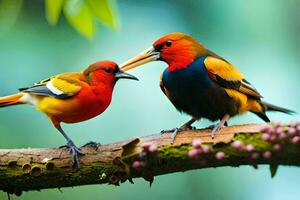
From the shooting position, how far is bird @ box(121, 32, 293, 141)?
1.98 meters

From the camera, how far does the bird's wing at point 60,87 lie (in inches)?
71.0

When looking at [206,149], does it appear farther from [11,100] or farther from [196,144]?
[11,100]

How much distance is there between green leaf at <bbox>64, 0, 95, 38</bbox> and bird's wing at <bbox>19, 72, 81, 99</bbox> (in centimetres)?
25

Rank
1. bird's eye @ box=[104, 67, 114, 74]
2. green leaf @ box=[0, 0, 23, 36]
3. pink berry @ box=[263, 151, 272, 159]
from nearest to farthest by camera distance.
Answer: green leaf @ box=[0, 0, 23, 36] → pink berry @ box=[263, 151, 272, 159] → bird's eye @ box=[104, 67, 114, 74]

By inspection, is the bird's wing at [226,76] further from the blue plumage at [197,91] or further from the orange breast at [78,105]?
the orange breast at [78,105]

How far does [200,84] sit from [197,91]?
3 cm

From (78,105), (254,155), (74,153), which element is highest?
(78,105)

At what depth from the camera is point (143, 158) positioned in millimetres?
1748

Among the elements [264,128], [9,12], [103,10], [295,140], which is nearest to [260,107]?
[264,128]

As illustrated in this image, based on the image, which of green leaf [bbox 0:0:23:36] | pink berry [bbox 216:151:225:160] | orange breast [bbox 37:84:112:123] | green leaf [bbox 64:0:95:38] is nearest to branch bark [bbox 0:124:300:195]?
pink berry [bbox 216:151:225:160]

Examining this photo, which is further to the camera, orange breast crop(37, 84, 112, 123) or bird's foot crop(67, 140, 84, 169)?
bird's foot crop(67, 140, 84, 169)

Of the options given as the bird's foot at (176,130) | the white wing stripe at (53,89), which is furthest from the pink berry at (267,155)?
the white wing stripe at (53,89)

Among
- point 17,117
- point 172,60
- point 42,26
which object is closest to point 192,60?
point 172,60

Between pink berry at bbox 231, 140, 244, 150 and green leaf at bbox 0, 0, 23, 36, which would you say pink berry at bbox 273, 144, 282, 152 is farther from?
green leaf at bbox 0, 0, 23, 36
